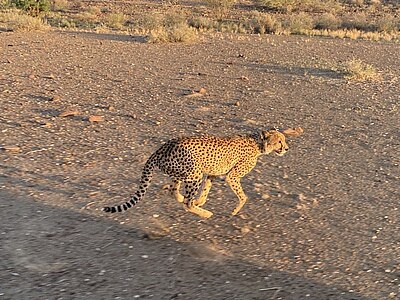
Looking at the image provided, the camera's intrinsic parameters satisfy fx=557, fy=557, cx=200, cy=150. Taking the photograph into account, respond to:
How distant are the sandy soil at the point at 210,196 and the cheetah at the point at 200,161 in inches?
14.0

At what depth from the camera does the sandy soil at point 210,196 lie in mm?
5340

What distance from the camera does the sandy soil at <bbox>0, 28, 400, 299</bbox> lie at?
5.34 m

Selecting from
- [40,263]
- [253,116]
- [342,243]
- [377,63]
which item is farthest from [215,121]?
[377,63]

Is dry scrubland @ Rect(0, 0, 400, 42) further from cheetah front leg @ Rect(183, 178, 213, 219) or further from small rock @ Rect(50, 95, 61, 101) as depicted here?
cheetah front leg @ Rect(183, 178, 213, 219)

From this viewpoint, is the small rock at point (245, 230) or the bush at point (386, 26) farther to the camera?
the bush at point (386, 26)

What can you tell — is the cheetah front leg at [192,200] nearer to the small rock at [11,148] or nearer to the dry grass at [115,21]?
the small rock at [11,148]

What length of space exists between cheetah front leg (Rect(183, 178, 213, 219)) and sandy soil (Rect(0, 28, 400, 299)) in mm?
155

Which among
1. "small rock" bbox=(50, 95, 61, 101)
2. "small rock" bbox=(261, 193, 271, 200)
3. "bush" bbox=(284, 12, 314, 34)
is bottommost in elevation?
"small rock" bbox=(50, 95, 61, 101)

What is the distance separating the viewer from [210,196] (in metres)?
7.52

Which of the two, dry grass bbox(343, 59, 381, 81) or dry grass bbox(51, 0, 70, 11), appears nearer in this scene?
dry grass bbox(343, 59, 381, 81)

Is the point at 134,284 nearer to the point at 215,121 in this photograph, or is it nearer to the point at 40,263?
the point at 40,263

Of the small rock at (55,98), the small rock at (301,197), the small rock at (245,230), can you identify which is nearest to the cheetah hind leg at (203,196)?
the small rock at (245,230)

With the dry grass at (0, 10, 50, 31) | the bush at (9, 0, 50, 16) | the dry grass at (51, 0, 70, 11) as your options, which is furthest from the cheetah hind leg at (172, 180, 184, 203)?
the dry grass at (51, 0, 70, 11)

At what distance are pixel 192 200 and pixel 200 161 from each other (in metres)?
0.47
